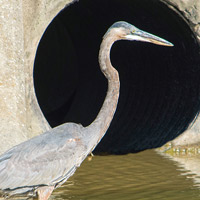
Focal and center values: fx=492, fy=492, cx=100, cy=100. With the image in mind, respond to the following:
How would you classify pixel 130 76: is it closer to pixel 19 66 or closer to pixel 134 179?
pixel 134 179

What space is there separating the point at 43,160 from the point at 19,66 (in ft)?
4.47

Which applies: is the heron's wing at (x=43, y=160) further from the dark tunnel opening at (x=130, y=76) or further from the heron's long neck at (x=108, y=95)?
the dark tunnel opening at (x=130, y=76)

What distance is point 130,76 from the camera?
900 cm

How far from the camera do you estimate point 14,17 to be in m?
5.45

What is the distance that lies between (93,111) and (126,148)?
4.87ft

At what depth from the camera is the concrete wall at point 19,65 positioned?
534 centimetres

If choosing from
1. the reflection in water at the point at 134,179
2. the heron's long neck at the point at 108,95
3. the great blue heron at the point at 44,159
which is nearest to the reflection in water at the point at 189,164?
the reflection in water at the point at 134,179

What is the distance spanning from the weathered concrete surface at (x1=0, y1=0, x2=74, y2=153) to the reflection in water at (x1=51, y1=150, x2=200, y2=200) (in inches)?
32.5

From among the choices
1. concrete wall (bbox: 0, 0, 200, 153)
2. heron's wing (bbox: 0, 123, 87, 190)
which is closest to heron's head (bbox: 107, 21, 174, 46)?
concrete wall (bbox: 0, 0, 200, 153)

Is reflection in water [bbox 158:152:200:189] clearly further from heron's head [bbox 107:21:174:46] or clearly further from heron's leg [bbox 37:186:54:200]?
heron's leg [bbox 37:186:54:200]

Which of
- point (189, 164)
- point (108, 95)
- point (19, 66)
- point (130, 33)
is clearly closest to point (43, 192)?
point (108, 95)

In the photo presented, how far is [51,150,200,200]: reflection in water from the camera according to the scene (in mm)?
5367

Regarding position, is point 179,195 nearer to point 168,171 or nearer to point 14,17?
point 168,171

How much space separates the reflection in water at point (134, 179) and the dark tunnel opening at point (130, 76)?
31.6 inches
